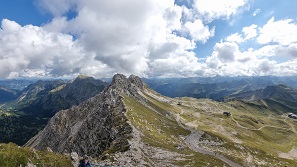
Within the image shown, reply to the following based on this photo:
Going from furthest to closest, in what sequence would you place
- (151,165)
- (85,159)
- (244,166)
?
(244,166)
(151,165)
(85,159)

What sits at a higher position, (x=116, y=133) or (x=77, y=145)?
(x=116, y=133)

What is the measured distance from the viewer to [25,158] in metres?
40.0

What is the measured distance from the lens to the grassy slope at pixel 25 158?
36.8 m

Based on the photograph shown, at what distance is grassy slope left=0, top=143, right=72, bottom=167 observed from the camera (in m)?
36.8

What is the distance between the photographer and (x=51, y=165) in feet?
139

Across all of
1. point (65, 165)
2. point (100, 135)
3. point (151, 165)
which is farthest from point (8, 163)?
point (100, 135)

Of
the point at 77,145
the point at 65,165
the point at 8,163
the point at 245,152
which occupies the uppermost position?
the point at 8,163

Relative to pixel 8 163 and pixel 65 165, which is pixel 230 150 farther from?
pixel 8 163

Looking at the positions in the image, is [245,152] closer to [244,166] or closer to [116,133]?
[244,166]

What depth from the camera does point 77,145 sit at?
16425 centimetres

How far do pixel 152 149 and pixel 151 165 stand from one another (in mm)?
29125

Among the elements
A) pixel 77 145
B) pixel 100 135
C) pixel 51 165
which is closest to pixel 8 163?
pixel 51 165

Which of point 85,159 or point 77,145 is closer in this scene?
point 85,159

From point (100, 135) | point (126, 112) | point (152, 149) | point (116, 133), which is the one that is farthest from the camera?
point (126, 112)
